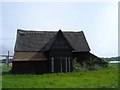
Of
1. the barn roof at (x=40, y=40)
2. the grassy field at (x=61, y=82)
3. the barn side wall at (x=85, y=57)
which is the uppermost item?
the barn roof at (x=40, y=40)

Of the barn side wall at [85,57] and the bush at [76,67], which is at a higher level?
the barn side wall at [85,57]

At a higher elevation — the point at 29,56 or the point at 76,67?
the point at 29,56

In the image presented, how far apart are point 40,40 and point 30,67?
17.6ft

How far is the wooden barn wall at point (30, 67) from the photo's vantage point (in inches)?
1089

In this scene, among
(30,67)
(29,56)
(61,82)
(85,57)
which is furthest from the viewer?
(85,57)

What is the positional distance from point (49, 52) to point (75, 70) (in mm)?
4135

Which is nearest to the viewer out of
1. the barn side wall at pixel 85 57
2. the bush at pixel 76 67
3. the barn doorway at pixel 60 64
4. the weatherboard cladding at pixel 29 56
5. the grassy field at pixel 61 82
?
the grassy field at pixel 61 82

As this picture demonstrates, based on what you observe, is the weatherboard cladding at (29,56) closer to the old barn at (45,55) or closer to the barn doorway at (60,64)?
the old barn at (45,55)

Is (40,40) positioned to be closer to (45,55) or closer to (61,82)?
(45,55)

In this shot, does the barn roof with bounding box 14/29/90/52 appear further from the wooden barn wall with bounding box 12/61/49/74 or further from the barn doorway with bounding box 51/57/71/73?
the barn doorway with bounding box 51/57/71/73

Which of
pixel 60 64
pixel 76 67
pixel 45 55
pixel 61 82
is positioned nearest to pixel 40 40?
pixel 45 55

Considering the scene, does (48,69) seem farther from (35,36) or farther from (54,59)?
(35,36)

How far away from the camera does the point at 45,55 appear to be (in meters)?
29.7

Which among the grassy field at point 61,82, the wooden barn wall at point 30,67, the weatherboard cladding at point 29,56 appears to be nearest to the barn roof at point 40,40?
the weatherboard cladding at point 29,56
